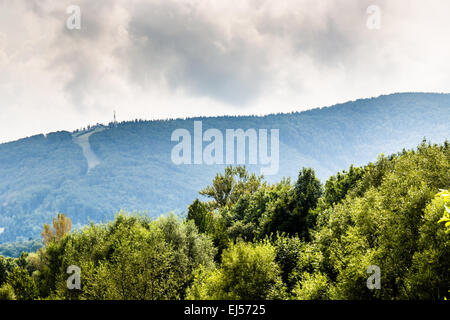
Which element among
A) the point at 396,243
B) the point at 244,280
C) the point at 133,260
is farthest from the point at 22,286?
the point at 396,243

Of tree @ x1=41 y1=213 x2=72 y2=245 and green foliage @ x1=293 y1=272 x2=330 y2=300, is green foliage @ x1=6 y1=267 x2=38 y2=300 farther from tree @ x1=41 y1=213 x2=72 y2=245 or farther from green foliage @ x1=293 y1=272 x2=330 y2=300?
tree @ x1=41 y1=213 x2=72 y2=245

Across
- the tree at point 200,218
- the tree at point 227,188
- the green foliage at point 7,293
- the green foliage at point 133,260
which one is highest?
the tree at point 227,188

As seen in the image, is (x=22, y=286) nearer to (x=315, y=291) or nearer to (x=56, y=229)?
(x=315, y=291)

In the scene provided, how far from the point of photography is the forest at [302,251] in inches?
923

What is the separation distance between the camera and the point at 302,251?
39250 millimetres

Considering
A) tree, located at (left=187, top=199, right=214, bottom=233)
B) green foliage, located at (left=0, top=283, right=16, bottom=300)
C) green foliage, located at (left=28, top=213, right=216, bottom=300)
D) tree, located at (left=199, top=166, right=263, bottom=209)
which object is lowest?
green foliage, located at (left=0, top=283, right=16, bottom=300)

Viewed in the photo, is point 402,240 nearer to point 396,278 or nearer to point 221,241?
point 396,278

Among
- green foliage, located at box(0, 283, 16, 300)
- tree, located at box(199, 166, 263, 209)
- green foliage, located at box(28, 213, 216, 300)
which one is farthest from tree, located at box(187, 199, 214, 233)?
tree, located at box(199, 166, 263, 209)

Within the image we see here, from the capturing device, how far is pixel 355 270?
2464 centimetres

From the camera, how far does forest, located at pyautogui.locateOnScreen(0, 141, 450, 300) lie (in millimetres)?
Answer: 23453

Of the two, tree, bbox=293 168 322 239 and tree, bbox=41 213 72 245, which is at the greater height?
tree, bbox=293 168 322 239

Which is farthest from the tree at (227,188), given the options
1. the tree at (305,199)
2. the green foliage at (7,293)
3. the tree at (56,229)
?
the green foliage at (7,293)

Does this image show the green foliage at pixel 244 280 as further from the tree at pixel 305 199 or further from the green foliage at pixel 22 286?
the green foliage at pixel 22 286
